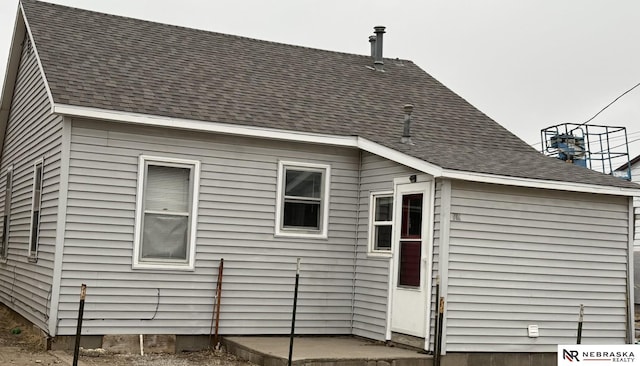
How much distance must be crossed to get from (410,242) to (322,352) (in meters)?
2.02

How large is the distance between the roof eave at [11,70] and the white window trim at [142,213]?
5155 millimetres

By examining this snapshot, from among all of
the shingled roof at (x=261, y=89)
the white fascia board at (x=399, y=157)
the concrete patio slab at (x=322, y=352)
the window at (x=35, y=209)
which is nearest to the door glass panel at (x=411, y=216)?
the white fascia board at (x=399, y=157)

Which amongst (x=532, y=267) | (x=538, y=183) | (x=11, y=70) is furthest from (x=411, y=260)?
(x=11, y=70)

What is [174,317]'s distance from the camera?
1165cm

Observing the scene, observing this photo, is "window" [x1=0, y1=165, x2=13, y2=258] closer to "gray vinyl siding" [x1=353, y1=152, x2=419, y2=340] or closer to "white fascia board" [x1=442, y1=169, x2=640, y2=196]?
"gray vinyl siding" [x1=353, y1=152, x2=419, y2=340]

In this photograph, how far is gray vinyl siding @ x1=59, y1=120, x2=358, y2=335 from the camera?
11133 mm

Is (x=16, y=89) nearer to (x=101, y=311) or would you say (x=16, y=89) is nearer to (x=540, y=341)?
(x=101, y=311)

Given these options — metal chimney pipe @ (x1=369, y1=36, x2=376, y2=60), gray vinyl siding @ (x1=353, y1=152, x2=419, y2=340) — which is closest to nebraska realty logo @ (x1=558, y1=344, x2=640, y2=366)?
gray vinyl siding @ (x1=353, y1=152, x2=419, y2=340)

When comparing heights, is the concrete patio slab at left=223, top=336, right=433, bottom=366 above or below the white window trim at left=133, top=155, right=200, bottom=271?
below

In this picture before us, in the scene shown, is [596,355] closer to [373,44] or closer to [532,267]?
[532,267]

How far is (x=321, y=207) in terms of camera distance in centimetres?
1269

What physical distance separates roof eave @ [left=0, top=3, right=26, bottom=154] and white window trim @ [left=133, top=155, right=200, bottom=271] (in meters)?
5.16

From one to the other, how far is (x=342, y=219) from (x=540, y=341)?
345 centimetres

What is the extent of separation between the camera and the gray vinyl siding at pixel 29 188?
11.5 m
